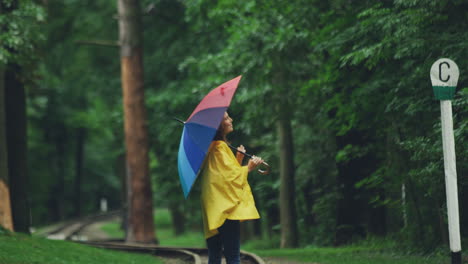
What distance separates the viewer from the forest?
999 centimetres

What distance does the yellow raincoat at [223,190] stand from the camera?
6.49 m

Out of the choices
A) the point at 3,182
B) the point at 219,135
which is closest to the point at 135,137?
the point at 3,182

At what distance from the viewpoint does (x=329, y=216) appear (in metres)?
17.0

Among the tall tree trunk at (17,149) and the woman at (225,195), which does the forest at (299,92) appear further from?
the woman at (225,195)

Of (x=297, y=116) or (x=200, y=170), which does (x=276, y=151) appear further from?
(x=200, y=170)

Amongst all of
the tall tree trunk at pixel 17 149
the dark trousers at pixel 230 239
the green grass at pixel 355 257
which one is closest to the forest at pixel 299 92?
the tall tree trunk at pixel 17 149

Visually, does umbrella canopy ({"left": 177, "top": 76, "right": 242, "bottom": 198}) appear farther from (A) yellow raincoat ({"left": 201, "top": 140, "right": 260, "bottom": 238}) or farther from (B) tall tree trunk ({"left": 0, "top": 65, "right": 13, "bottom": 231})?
(B) tall tree trunk ({"left": 0, "top": 65, "right": 13, "bottom": 231})

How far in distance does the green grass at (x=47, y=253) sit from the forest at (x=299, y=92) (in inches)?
42.7

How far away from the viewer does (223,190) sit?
6.53m

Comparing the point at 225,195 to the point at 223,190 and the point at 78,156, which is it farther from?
the point at 78,156

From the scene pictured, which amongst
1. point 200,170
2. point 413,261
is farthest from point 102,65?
point 200,170

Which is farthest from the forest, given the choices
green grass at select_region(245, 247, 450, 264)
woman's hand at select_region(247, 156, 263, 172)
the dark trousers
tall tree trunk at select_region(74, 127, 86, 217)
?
tall tree trunk at select_region(74, 127, 86, 217)

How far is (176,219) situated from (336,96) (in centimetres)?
2655

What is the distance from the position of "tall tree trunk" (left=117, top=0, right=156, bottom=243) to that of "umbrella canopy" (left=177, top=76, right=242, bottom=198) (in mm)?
13448
